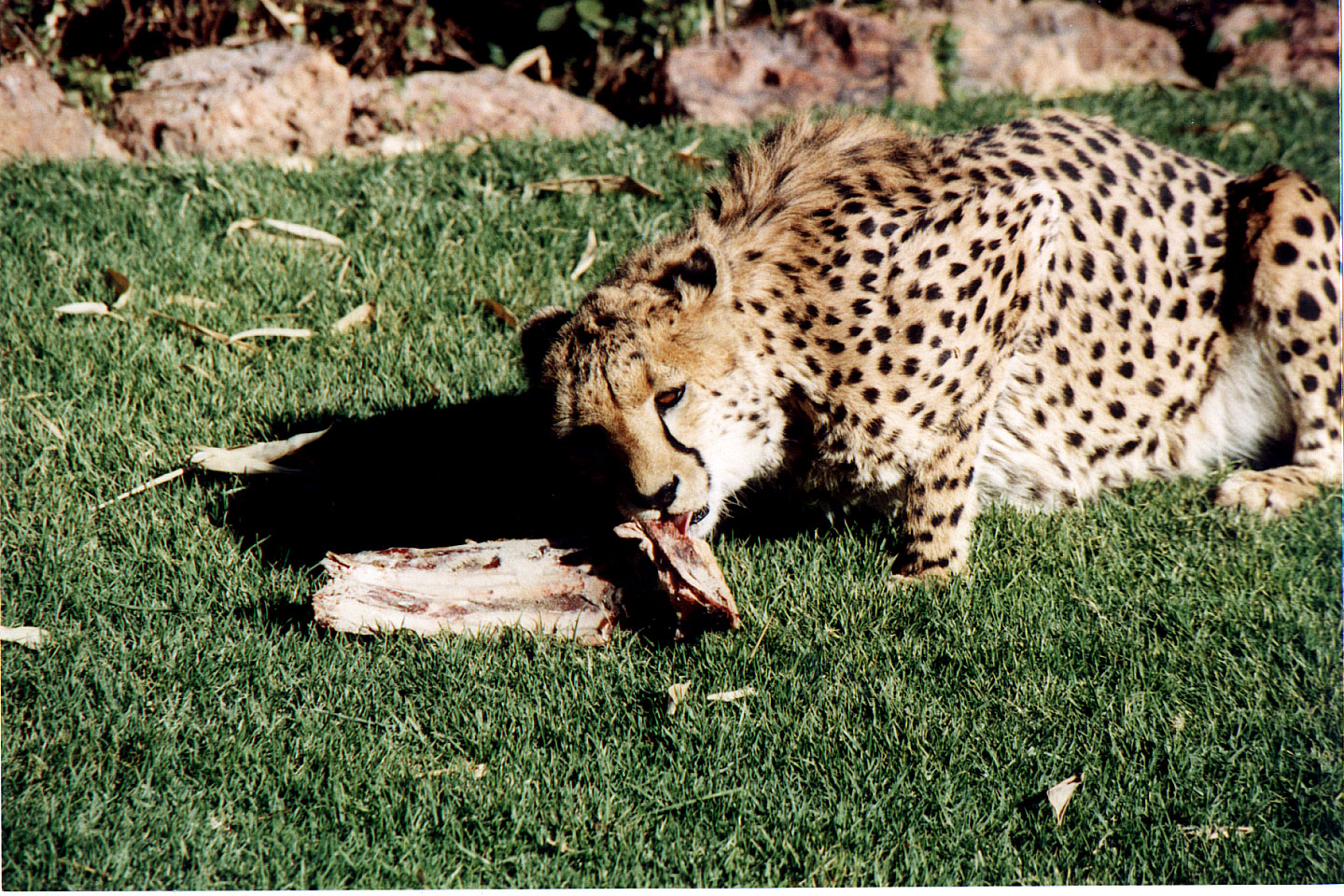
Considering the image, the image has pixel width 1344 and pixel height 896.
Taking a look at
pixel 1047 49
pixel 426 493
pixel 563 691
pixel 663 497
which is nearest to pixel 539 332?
pixel 663 497

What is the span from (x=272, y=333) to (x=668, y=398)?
7.12 ft

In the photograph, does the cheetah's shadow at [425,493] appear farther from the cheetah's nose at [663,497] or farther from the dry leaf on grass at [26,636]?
the dry leaf on grass at [26,636]

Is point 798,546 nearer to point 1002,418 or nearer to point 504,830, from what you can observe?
point 1002,418

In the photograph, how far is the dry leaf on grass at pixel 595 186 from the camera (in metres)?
5.71

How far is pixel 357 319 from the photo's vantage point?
16.3 ft

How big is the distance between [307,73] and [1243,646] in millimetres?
5515

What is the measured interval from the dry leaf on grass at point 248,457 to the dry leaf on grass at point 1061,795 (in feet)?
8.98

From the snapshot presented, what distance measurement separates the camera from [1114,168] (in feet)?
14.0

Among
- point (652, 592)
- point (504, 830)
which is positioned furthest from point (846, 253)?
point (504, 830)

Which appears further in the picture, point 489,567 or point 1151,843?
point 489,567

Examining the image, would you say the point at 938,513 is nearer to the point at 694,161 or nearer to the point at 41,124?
the point at 694,161

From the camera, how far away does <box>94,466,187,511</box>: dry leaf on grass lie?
398 centimetres

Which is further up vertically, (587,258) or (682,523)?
(587,258)

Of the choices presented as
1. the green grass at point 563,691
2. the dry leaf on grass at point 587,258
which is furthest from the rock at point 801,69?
the green grass at point 563,691
